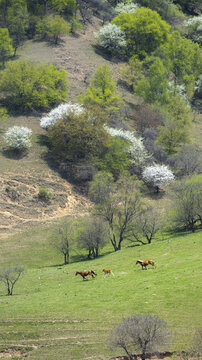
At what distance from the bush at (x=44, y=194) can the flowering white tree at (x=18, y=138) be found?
1170cm

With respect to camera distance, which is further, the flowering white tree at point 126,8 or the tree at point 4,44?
the flowering white tree at point 126,8

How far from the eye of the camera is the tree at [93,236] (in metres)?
55.1

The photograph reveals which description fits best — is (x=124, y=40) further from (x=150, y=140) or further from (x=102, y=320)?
(x=102, y=320)

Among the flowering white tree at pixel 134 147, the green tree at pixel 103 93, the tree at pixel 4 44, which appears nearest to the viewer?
the flowering white tree at pixel 134 147

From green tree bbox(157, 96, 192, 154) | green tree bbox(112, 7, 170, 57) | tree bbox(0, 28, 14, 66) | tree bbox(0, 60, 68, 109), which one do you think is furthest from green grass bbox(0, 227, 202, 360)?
green tree bbox(112, 7, 170, 57)

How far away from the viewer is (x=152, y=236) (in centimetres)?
6025

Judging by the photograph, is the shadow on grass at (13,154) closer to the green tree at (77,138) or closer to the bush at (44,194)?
the green tree at (77,138)

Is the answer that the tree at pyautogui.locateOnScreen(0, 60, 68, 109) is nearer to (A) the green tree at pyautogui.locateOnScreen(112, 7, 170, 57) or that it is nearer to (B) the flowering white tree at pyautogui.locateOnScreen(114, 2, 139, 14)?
(A) the green tree at pyautogui.locateOnScreen(112, 7, 170, 57)

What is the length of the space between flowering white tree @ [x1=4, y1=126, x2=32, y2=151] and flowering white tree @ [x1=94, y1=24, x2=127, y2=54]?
172ft

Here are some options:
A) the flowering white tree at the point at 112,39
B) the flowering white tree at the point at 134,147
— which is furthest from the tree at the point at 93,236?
the flowering white tree at the point at 112,39

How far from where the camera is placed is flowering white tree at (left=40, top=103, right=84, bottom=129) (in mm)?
84188

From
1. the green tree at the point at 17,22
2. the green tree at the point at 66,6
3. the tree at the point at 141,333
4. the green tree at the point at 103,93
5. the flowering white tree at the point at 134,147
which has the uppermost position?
the green tree at the point at 66,6

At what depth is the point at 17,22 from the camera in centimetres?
11556

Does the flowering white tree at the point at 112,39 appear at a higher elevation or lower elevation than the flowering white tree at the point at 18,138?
higher
